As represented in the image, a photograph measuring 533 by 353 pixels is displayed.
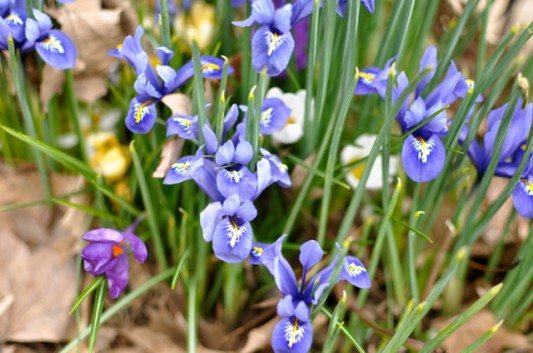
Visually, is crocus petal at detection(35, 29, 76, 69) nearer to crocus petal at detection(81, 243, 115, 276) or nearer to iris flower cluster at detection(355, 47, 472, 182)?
crocus petal at detection(81, 243, 115, 276)

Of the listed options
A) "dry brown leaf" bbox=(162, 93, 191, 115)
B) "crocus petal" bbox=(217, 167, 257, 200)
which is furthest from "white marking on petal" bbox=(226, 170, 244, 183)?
"dry brown leaf" bbox=(162, 93, 191, 115)

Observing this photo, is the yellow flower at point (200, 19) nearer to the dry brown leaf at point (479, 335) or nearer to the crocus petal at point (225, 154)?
the crocus petal at point (225, 154)

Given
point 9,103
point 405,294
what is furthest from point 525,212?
point 9,103

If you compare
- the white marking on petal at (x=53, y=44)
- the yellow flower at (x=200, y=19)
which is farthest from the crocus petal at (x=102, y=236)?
the yellow flower at (x=200, y=19)

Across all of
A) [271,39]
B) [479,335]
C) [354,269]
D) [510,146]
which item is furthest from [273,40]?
[479,335]

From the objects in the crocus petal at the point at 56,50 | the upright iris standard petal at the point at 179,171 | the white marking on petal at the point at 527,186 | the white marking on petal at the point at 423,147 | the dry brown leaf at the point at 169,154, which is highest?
the crocus petal at the point at 56,50

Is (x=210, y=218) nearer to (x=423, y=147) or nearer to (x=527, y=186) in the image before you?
(x=423, y=147)

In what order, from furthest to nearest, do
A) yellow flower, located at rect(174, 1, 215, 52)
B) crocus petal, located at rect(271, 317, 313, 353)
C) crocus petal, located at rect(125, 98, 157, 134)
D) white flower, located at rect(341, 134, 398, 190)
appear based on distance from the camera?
yellow flower, located at rect(174, 1, 215, 52)
white flower, located at rect(341, 134, 398, 190)
crocus petal, located at rect(125, 98, 157, 134)
crocus petal, located at rect(271, 317, 313, 353)
